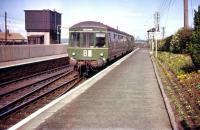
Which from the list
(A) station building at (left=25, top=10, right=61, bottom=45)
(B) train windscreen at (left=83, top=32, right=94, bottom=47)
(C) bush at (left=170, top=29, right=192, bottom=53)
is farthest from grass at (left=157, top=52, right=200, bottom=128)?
(A) station building at (left=25, top=10, right=61, bottom=45)

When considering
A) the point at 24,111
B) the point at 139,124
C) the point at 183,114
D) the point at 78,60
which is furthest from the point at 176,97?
the point at 78,60

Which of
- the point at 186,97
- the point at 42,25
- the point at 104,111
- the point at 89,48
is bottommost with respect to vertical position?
the point at 104,111

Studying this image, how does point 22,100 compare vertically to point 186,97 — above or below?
below

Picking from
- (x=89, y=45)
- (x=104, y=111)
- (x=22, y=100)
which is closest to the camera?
(x=104, y=111)

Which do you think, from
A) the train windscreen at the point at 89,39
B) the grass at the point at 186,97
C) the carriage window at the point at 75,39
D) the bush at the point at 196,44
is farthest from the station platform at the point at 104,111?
the carriage window at the point at 75,39

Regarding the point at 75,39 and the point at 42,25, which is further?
the point at 42,25

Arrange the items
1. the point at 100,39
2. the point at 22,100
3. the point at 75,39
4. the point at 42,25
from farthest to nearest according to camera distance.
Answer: the point at 42,25, the point at 75,39, the point at 100,39, the point at 22,100

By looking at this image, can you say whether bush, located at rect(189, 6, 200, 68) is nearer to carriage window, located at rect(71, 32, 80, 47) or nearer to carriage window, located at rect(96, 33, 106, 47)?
carriage window, located at rect(96, 33, 106, 47)

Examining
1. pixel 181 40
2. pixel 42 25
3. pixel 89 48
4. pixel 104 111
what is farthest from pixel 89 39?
pixel 42 25

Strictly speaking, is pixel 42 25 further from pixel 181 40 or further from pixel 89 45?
pixel 89 45

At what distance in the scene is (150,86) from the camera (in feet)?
Result: 51.2

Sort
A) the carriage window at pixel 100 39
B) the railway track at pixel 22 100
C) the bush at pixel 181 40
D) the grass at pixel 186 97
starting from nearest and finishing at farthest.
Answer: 1. the grass at pixel 186 97
2. the railway track at pixel 22 100
3. the carriage window at pixel 100 39
4. the bush at pixel 181 40

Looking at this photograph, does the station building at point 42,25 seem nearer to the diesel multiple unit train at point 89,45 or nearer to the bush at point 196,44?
the diesel multiple unit train at point 89,45

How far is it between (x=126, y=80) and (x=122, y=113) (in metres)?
7.95
